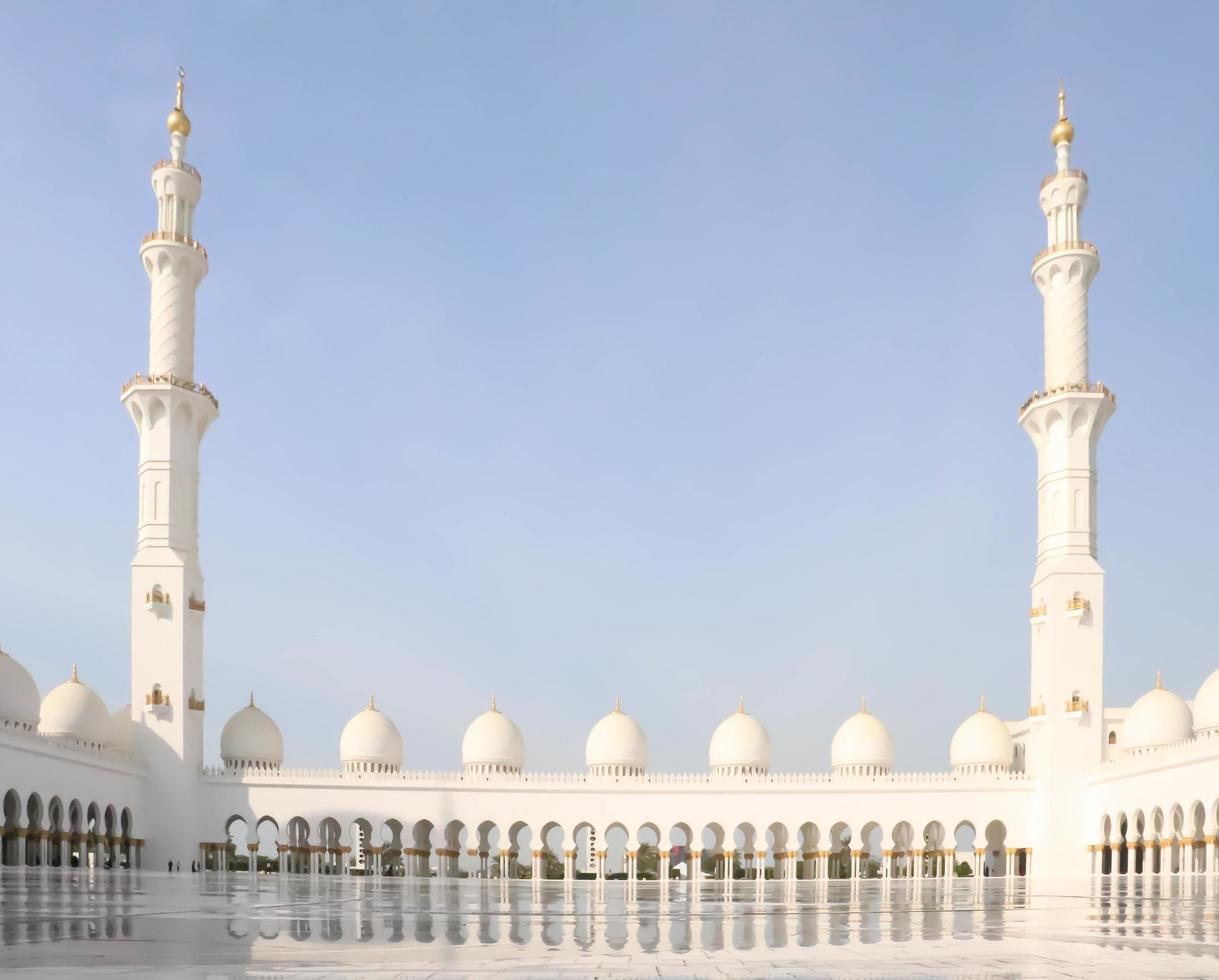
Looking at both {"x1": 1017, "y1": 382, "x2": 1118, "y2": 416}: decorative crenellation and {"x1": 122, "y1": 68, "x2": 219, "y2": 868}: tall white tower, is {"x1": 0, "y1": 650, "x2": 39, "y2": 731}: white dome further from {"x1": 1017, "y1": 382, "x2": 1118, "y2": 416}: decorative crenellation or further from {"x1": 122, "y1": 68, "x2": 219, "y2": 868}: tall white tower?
{"x1": 1017, "y1": 382, "x2": 1118, "y2": 416}: decorative crenellation

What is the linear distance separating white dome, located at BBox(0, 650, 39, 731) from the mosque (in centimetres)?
43

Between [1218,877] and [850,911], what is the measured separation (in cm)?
1577

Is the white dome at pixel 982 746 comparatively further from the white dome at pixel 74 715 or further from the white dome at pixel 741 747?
the white dome at pixel 74 715

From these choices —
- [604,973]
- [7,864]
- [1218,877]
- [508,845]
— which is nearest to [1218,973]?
[604,973]

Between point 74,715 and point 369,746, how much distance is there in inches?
334

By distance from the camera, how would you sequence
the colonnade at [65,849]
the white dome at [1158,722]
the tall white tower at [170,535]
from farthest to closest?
the tall white tower at [170,535], the white dome at [1158,722], the colonnade at [65,849]

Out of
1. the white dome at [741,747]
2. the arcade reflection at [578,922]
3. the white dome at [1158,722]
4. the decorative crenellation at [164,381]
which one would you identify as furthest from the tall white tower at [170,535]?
the white dome at [1158,722]

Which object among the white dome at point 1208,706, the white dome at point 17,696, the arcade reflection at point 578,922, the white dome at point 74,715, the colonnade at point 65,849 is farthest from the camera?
the white dome at point 74,715

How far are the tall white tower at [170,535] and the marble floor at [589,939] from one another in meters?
24.2

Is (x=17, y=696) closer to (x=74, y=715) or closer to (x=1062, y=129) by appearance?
(x=74, y=715)

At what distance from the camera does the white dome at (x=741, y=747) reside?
131 feet

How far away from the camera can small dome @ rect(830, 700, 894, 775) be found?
39500 mm

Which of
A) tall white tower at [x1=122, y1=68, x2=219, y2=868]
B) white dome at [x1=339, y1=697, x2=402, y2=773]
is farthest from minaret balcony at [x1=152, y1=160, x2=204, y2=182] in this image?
white dome at [x1=339, y1=697, x2=402, y2=773]

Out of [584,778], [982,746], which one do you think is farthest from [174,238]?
[982,746]
